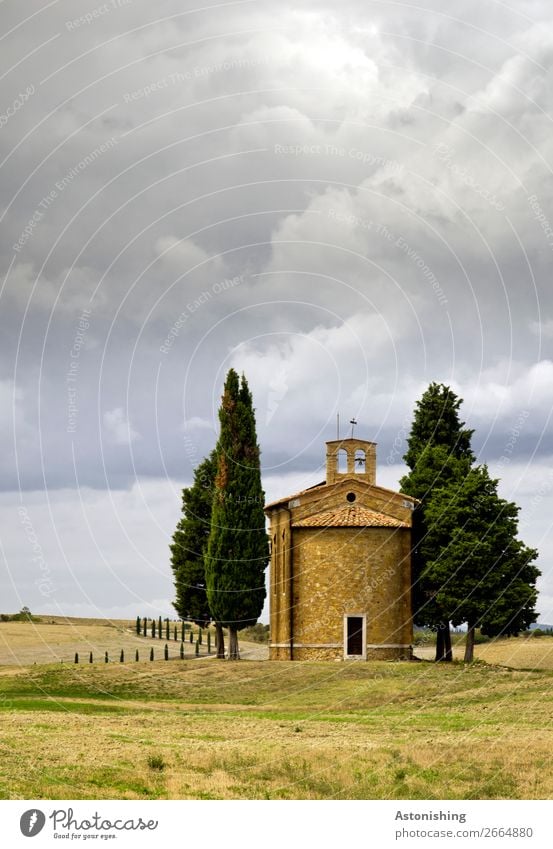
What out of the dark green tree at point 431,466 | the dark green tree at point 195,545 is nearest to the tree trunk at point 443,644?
the dark green tree at point 431,466

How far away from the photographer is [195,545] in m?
69.1

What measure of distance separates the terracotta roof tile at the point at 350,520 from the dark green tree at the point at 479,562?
8.00 feet

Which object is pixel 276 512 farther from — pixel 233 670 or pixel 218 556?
pixel 233 670

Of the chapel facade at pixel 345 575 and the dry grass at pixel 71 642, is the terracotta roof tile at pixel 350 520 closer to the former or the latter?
the chapel facade at pixel 345 575

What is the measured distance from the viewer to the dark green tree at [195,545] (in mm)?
68562

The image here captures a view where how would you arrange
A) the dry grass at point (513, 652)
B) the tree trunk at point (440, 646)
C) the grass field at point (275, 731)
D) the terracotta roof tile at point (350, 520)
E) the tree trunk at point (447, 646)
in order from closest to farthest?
1. the grass field at point (275, 731)
2. the terracotta roof tile at point (350, 520)
3. the tree trunk at point (447, 646)
4. the tree trunk at point (440, 646)
5. the dry grass at point (513, 652)

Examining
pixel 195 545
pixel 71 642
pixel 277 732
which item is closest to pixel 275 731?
pixel 277 732

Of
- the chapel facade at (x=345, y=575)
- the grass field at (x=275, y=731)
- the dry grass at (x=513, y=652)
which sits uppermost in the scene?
the chapel facade at (x=345, y=575)

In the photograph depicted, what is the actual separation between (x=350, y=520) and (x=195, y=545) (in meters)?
15.3

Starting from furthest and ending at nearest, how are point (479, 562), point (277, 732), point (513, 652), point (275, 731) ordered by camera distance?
point (513, 652) < point (479, 562) < point (275, 731) < point (277, 732)

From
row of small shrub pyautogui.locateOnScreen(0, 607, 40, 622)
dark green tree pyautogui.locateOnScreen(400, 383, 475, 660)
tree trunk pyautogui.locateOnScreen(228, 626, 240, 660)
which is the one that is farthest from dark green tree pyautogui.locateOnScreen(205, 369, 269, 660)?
row of small shrub pyautogui.locateOnScreen(0, 607, 40, 622)

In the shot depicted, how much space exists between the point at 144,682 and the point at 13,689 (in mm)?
6326

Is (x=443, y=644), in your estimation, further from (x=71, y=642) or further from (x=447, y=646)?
(x=71, y=642)

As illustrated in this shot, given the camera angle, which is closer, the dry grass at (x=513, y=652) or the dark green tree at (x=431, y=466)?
the dark green tree at (x=431, y=466)
